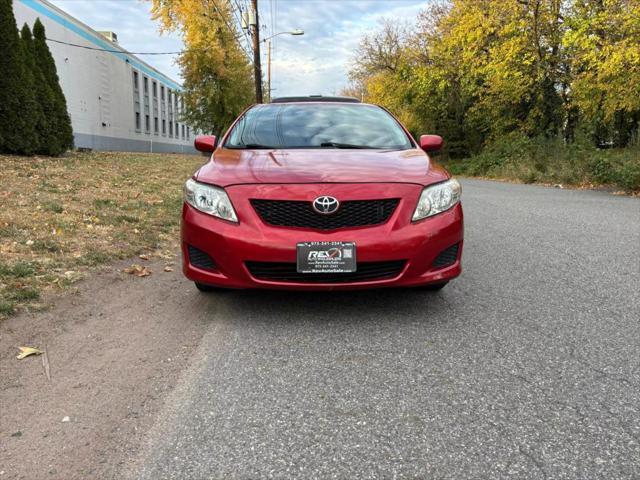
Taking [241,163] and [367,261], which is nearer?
[367,261]

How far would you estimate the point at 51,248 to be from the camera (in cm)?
495

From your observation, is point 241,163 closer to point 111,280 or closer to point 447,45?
point 111,280

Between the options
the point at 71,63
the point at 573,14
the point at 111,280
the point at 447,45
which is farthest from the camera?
the point at 71,63

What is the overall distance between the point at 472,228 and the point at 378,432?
5.50m

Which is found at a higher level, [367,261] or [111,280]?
[367,261]

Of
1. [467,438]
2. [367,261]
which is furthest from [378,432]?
[367,261]

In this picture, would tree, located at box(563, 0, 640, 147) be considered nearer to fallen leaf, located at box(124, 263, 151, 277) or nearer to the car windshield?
the car windshield

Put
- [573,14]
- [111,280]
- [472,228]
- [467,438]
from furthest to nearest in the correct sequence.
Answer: [573,14] → [472,228] → [111,280] → [467,438]

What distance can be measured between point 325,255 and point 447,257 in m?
0.86

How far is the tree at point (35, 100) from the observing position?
14242 millimetres

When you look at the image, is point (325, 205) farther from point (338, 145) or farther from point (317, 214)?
point (338, 145)

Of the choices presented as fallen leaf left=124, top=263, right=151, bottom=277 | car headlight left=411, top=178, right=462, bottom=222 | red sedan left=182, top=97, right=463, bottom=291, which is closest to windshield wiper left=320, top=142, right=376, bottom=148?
red sedan left=182, top=97, right=463, bottom=291

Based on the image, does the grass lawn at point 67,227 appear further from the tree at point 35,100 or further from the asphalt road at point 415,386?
the tree at point 35,100

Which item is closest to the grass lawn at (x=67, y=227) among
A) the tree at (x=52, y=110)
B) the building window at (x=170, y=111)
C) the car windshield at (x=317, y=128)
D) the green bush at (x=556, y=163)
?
the car windshield at (x=317, y=128)
